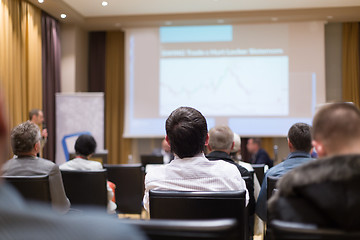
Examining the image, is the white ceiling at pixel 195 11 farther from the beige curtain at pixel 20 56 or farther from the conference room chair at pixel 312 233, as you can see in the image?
the conference room chair at pixel 312 233

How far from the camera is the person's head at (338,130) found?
3.68 feet

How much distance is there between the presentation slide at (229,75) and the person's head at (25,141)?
5.05 m

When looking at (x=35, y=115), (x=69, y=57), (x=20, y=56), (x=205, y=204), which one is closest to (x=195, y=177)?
(x=205, y=204)

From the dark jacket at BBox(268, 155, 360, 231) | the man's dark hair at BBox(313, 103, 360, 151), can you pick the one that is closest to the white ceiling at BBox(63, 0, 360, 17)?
the man's dark hair at BBox(313, 103, 360, 151)

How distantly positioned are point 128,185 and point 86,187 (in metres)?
0.82

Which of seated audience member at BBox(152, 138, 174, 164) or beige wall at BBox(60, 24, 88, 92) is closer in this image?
seated audience member at BBox(152, 138, 174, 164)

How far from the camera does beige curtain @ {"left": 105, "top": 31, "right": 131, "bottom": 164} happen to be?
8078mm

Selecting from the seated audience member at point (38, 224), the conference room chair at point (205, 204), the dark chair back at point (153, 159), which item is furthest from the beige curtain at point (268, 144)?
the seated audience member at point (38, 224)

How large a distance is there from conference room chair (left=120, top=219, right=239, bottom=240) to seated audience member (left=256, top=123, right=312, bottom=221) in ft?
5.03

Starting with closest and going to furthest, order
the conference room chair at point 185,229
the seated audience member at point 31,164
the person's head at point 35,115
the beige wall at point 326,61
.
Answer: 1. the conference room chair at point 185,229
2. the seated audience member at point 31,164
3. the person's head at point 35,115
4. the beige wall at point 326,61

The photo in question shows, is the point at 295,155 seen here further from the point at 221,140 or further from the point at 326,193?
the point at 326,193

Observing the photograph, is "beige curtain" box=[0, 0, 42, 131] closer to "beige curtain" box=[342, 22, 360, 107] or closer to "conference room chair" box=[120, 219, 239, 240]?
"conference room chair" box=[120, 219, 239, 240]

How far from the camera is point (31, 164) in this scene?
2457 millimetres

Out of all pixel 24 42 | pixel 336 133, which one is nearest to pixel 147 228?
pixel 336 133
